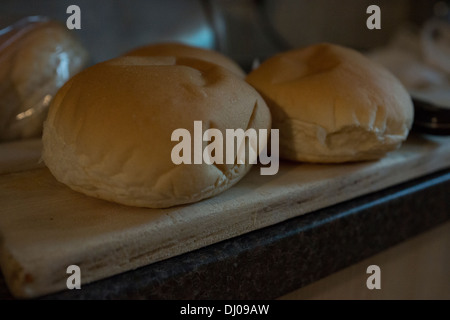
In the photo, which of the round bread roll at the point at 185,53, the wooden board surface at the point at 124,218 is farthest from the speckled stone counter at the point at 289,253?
the round bread roll at the point at 185,53

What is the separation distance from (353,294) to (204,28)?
3.33 feet

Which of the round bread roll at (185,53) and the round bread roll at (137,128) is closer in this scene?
Answer: the round bread roll at (137,128)

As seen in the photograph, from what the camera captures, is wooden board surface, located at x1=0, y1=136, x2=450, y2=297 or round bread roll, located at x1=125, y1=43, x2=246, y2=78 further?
round bread roll, located at x1=125, y1=43, x2=246, y2=78

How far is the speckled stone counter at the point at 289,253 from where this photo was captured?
1.56ft

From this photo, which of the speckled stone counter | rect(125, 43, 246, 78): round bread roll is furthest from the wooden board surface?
rect(125, 43, 246, 78): round bread roll

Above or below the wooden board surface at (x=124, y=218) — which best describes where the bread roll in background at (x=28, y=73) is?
above

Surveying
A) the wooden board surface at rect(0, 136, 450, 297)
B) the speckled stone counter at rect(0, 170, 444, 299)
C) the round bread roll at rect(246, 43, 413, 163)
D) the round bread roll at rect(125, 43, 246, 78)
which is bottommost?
the speckled stone counter at rect(0, 170, 444, 299)

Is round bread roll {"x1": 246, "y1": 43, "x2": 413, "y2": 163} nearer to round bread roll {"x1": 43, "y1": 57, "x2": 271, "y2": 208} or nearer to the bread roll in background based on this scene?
round bread roll {"x1": 43, "y1": 57, "x2": 271, "y2": 208}

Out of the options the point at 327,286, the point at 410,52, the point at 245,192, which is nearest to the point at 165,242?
the point at 245,192

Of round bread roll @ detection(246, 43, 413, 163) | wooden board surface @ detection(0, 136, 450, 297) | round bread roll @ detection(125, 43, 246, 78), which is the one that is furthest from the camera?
round bread roll @ detection(125, 43, 246, 78)

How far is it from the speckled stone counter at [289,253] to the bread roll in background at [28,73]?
1.35 feet

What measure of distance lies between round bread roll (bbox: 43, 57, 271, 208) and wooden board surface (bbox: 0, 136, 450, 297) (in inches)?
1.0

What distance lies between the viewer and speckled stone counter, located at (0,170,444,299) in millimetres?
476

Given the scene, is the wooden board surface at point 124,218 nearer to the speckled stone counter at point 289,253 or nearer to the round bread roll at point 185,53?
the speckled stone counter at point 289,253
